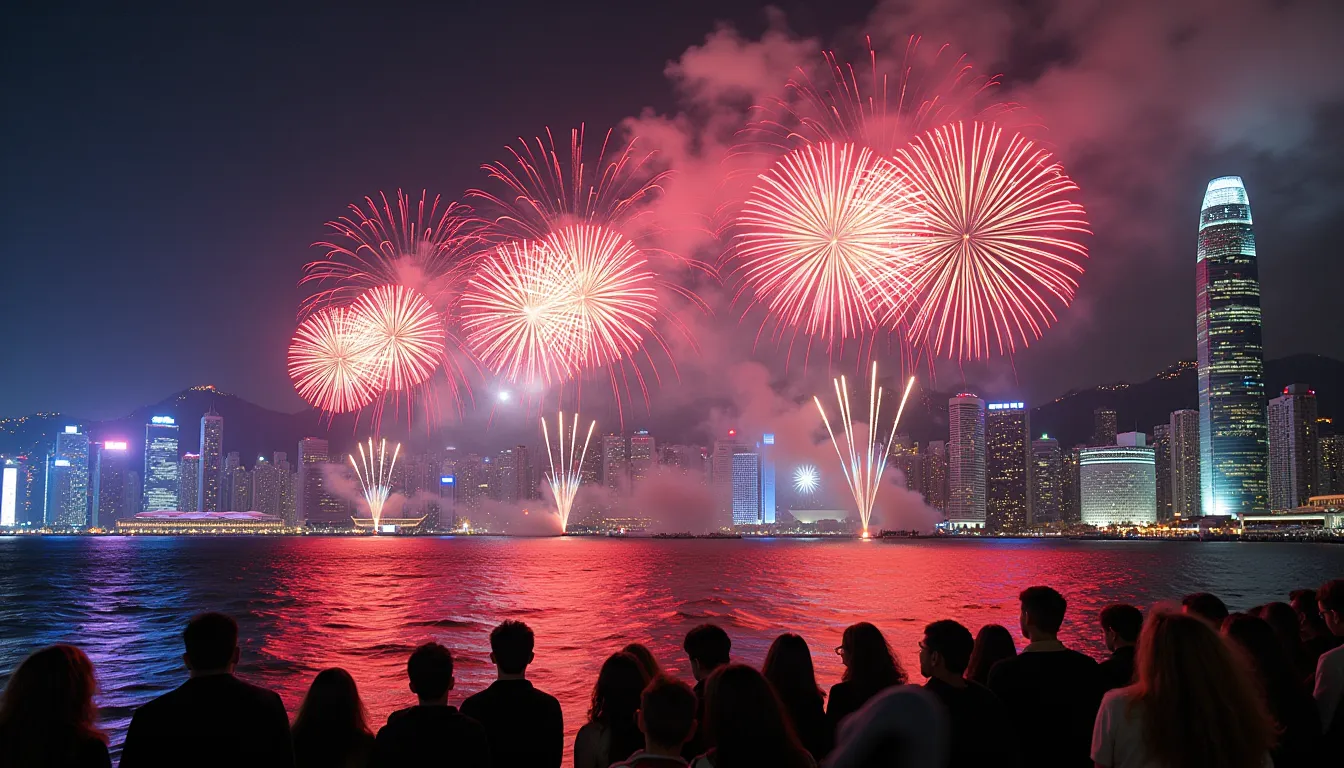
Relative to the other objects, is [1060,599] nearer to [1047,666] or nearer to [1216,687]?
[1047,666]

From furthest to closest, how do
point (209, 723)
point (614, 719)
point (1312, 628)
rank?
point (1312, 628) → point (614, 719) → point (209, 723)

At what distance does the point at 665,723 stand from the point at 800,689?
8.23ft

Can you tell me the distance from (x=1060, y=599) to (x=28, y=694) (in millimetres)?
6075

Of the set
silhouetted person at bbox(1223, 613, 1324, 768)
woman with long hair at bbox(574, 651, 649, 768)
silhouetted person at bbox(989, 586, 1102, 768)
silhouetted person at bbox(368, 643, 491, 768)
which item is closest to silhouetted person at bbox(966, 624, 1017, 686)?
silhouetted person at bbox(989, 586, 1102, 768)

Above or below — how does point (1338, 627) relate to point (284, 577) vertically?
above

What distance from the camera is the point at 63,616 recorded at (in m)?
49.8

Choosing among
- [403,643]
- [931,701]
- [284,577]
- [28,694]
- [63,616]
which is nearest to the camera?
[931,701]

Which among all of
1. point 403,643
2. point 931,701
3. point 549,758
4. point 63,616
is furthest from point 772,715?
point 63,616

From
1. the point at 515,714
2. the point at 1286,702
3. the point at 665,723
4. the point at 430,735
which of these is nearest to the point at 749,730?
the point at 665,723

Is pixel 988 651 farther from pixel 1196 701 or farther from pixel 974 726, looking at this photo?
pixel 1196 701

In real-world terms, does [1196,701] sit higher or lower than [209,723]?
higher

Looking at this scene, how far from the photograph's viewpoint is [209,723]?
521cm

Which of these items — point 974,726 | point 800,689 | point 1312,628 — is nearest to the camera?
point 974,726

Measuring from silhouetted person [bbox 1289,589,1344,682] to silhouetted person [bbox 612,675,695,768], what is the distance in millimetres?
6562
